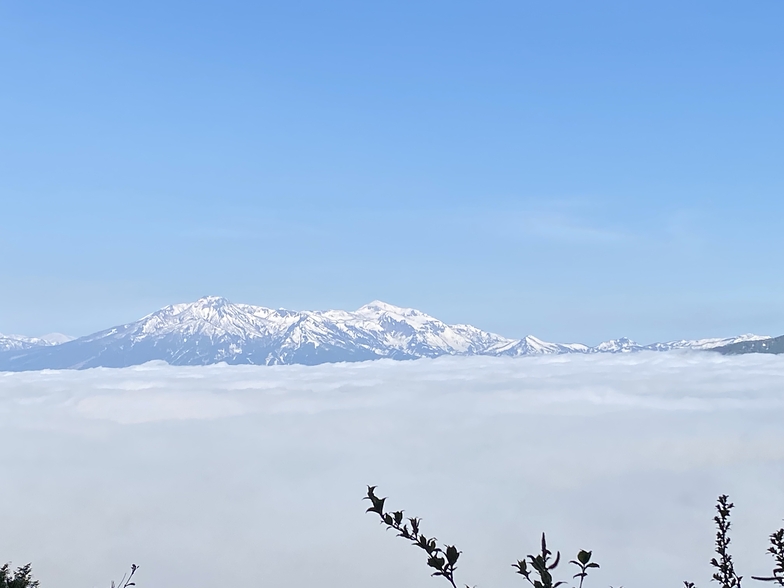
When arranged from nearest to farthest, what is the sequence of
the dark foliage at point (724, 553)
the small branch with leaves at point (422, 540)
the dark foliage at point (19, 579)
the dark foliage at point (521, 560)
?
the dark foliage at point (521, 560) → the small branch with leaves at point (422, 540) → the dark foliage at point (724, 553) → the dark foliage at point (19, 579)

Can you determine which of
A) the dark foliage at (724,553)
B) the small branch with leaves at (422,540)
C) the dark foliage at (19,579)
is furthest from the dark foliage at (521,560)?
the dark foliage at (19,579)

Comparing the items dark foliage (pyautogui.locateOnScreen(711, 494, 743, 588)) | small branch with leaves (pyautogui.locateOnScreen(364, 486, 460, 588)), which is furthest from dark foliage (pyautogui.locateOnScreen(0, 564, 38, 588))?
dark foliage (pyautogui.locateOnScreen(711, 494, 743, 588))

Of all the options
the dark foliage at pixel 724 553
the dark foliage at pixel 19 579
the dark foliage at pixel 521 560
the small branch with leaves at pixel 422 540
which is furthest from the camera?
the dark foliage at pixel 19 579

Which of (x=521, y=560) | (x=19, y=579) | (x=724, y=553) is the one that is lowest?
(x=19, y=579)

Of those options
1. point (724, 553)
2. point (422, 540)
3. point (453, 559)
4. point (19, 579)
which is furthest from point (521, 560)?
point (19, 579)

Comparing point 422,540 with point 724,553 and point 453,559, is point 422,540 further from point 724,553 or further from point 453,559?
point 724,553

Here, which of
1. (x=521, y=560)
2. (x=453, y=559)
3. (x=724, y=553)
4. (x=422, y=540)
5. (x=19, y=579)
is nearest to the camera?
(x=453, y=559)

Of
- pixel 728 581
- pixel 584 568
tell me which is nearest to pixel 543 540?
pixel 584 568

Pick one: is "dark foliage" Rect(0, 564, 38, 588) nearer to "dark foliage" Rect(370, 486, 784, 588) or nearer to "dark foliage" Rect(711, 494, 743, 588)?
"dark foliage" Rect(370, 486, 784, 588)

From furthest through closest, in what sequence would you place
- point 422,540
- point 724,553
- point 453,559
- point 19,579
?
point 19,579, point 724,553, point 422,540, point 453,559

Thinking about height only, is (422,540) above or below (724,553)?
above

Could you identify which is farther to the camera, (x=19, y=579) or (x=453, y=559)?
(x=19, y=579)

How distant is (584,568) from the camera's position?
5574 millimetres

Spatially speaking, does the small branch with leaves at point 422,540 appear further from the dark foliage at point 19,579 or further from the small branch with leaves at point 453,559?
the dark foliage at point 19,579
